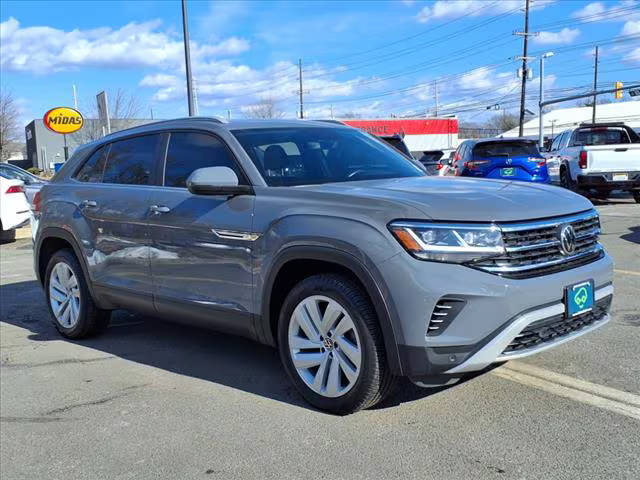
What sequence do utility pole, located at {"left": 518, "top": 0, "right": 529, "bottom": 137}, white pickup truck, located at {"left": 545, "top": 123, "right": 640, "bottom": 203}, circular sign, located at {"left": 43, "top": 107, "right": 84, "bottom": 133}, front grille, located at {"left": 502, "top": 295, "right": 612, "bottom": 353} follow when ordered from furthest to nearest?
1. utility pole, located at {"left": 518, "top": 0, "right": 529, "bottom": 137}
2. circular sign, located at {"left": 43, "top": 107, "right": 84, "bottom": 133}
3. white pickup truck, located at {"left": 545, "top": 123, "right": 640, "bottom": 203}
4. front grille, located at {"left": 502, "top": 295, "right": 612, "bottom": 353}

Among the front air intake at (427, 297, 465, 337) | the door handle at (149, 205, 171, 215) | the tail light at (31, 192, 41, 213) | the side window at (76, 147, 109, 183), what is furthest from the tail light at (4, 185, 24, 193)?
the front air intake at (427, 297, 465, 337)

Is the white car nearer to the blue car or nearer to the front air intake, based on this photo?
the blue car

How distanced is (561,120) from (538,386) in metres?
89.9

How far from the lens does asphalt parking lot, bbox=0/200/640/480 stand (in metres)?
3.13

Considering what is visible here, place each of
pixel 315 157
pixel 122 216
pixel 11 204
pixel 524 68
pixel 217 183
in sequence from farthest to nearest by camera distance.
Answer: pixel 524 68 < pixel 11 204 < pixel 122 216 < pixel 315 157 < pixel 217 183

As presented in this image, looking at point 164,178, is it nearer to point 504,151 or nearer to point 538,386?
point 538,386

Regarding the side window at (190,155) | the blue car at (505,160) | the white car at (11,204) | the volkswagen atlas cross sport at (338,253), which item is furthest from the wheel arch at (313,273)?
the white car at (11,204)

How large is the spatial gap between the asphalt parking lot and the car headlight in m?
0.97

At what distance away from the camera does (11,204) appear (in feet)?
40.9

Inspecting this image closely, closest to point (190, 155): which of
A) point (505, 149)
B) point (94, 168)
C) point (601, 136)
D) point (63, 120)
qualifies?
point (94, 168)

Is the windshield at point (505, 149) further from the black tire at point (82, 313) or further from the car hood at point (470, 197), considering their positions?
the black tire at point (82, 313)

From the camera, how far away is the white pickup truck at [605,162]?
553 inches

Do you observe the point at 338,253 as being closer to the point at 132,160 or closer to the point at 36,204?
the point at 132,160

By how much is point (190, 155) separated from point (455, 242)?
2310 millimetres
